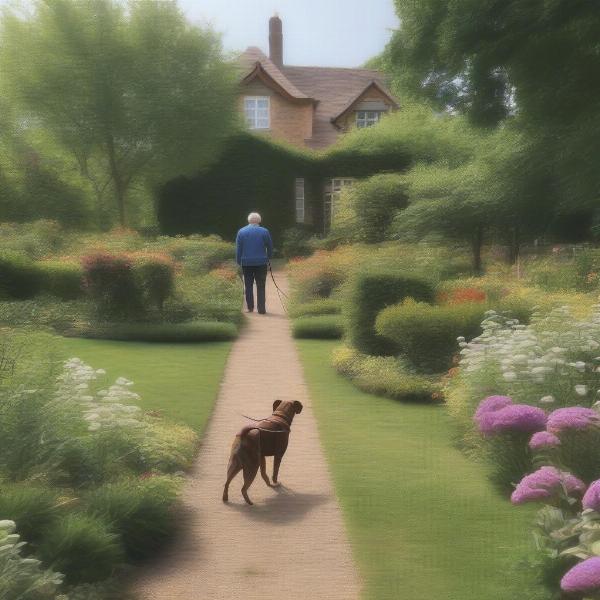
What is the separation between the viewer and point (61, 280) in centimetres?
1900

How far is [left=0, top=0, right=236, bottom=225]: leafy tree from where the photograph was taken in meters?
31.3

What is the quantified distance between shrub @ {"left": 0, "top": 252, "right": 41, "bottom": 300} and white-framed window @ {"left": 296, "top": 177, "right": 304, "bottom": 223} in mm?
17321

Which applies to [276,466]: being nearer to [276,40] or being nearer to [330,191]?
[330,191]

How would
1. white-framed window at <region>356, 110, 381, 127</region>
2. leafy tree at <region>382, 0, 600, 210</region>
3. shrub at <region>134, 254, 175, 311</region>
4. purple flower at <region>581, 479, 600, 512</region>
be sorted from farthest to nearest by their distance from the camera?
white-framed window at <region>356, 110, 381, 127</region> → leafy tree at <region>382, 0, 600, 210</region> → shrub at <region>134, 254, 175, 311</region> → purple flower at <region>581, 479, 600, 512</region>

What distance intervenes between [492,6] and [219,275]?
803cm

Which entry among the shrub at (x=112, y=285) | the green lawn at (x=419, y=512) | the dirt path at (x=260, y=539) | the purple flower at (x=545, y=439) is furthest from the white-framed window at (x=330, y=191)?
the purple flower at (x=545, y=439)

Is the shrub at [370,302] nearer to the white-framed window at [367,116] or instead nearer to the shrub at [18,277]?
the shrub at [18,277]

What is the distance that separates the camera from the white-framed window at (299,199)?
35.5m

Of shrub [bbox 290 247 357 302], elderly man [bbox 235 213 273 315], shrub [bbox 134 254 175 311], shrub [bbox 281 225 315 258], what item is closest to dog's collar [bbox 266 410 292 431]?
shrub [bbox 134 254 175 311]

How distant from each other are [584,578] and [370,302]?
9.04 meters

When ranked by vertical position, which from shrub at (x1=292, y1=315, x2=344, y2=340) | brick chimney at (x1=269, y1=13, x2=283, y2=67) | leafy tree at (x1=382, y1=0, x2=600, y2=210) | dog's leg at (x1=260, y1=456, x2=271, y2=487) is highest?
brick chimney at (x1=269, y1=13, x2=283, y2=67)

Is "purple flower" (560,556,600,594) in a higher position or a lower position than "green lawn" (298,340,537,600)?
higher

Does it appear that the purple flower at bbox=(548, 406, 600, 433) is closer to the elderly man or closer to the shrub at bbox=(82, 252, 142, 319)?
the shrub at bbox=(82, 252, 142, 319)

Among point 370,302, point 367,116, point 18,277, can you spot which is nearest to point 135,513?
point 370,302
